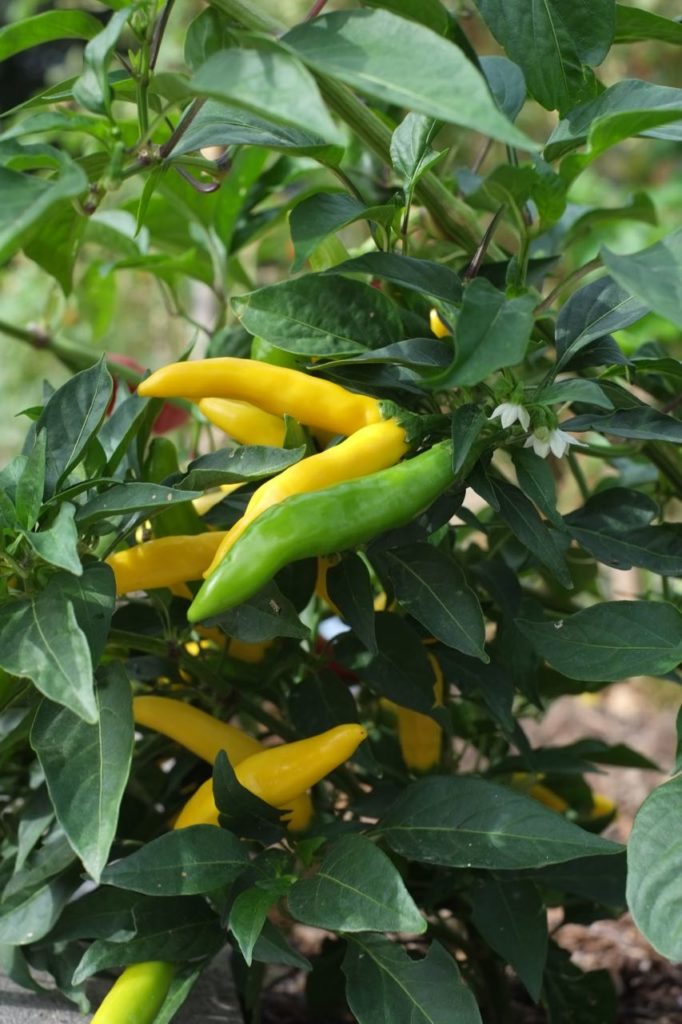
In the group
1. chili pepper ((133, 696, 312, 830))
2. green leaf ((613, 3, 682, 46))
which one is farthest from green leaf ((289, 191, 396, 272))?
chili pepper ((133, 696, 312, 830))

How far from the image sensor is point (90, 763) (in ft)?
2.15

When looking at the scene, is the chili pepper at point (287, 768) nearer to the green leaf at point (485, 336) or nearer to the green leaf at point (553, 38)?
the green leaf at point (485, 336)

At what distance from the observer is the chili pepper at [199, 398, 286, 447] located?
0.75 m

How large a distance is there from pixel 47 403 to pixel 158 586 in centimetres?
14

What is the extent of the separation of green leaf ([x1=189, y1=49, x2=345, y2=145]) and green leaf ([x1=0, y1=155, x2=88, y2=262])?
69mm

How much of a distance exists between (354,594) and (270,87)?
0.34 metres

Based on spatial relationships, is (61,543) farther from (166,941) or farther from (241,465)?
(166,941)

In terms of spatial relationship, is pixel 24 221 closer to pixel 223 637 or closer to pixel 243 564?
Answer: pixel 243 564

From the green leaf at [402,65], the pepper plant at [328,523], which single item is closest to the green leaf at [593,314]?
the pepper plant at [328,523]

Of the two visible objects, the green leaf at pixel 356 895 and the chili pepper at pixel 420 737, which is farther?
the chili pepper at pixel 420 737

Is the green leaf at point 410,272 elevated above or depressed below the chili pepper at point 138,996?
above

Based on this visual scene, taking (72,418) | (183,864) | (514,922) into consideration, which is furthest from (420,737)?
(72,418)

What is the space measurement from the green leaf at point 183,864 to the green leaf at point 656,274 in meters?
0.43

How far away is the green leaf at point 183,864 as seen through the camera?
27.4 inches
